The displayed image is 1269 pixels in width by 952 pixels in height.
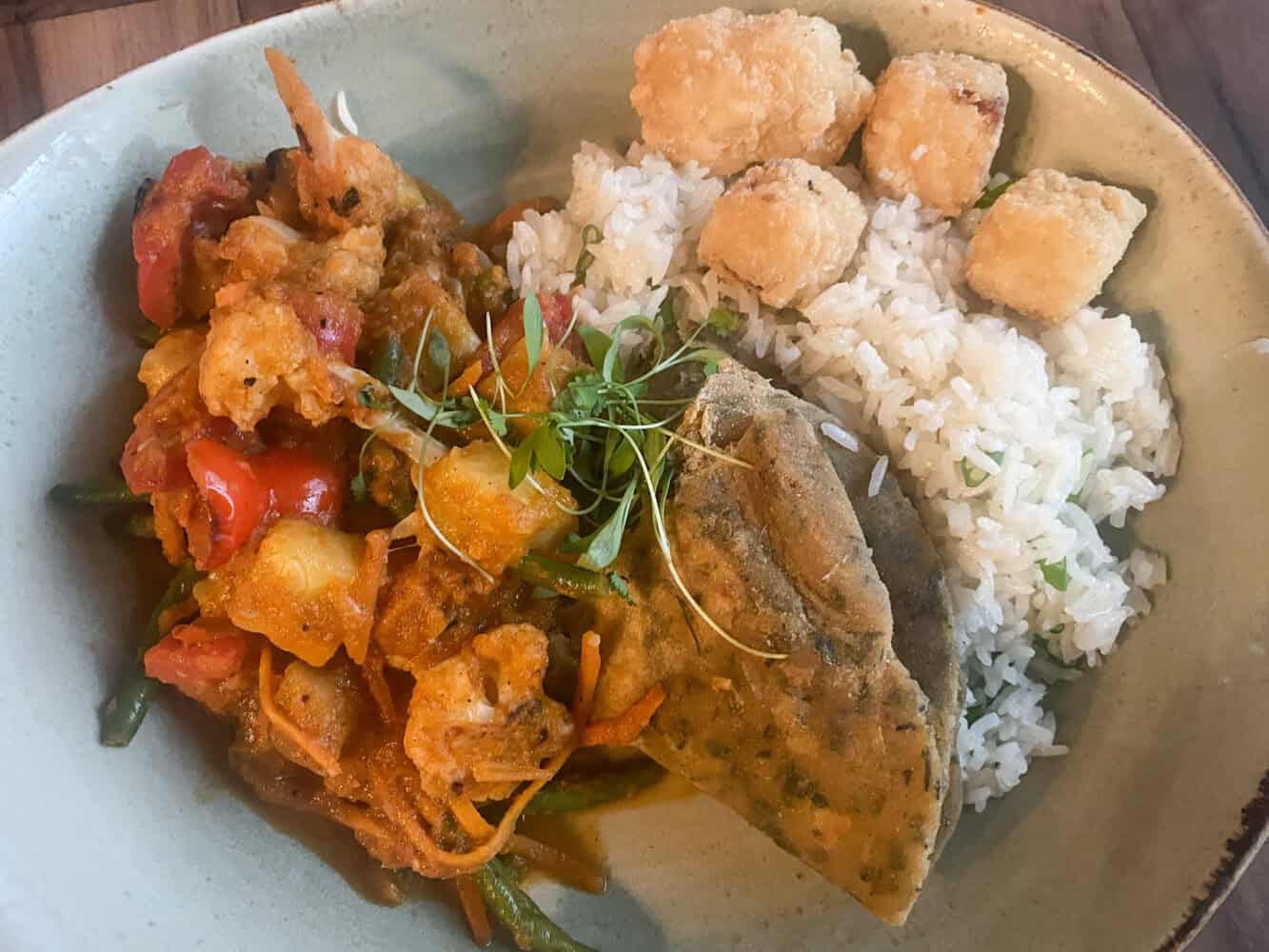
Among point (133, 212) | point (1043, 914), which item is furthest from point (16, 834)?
point (1043, 914)

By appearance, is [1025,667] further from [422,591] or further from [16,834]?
[16,834]

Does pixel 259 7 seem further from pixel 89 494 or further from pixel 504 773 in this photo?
pixel 504 773

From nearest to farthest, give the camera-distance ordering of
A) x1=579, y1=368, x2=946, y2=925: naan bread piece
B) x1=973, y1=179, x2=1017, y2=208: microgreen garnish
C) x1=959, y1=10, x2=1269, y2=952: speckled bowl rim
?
x1=579, y1=368, x2=946, y2=925: naan bread piece < x1=959, y1=10, x2=1269, y2=952: speckled bowl rim < x1=973, y1=179, x2=1017, y2=208: microgreen garnish

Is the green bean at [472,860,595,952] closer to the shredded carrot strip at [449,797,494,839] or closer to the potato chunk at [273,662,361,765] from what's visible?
the shredded carrot strip at [449,797,494,839]

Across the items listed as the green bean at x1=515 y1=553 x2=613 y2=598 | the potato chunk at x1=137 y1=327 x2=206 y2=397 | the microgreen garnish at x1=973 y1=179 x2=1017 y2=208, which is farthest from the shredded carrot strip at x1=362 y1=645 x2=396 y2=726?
the microgreen garnish at x1=973 y1=179 x2=1017 y2=208

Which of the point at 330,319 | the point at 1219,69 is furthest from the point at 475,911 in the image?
the point at 1219,69
